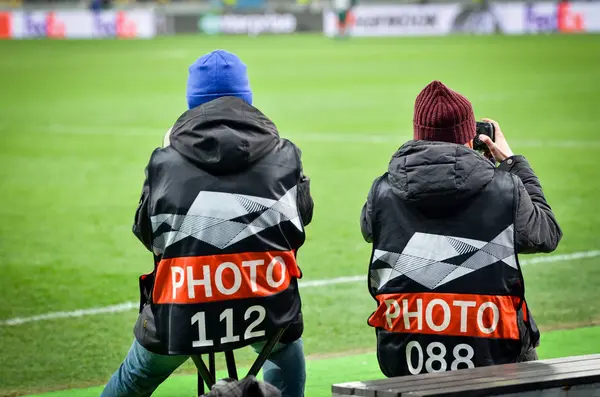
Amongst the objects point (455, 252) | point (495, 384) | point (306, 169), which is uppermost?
point (455, 252)

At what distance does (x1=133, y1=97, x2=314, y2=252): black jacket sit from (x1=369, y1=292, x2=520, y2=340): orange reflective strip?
2.71 feet

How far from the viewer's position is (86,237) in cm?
1009

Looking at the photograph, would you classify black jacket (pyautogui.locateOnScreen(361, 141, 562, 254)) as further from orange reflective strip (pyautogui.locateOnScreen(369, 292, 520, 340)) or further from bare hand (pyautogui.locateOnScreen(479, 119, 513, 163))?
bare hand (pyautogui.locateOnScreen(479, 119, 513, 163))

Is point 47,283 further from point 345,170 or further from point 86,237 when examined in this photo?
point 345,170

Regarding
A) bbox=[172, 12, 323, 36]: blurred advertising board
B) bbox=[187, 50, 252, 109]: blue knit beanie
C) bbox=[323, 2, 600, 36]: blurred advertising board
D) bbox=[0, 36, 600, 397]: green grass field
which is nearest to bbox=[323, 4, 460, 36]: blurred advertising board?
bbox=[323, 2, 600, 36]: blurred advertising board

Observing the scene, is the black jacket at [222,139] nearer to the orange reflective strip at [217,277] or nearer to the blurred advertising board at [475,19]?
the orange reflective strip at [217,277]

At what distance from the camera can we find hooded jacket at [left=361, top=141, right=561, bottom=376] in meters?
4.33

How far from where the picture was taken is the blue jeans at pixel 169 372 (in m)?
4.69

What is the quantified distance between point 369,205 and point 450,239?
1.16 feet

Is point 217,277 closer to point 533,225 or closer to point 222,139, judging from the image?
point 222,139

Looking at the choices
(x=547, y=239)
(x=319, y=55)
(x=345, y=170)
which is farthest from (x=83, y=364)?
(x=319, y=55)

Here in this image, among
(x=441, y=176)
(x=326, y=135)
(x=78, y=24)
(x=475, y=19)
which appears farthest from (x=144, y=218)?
(x=78, y=24)

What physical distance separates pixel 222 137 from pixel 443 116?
34.9 inches

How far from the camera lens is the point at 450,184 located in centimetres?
429
